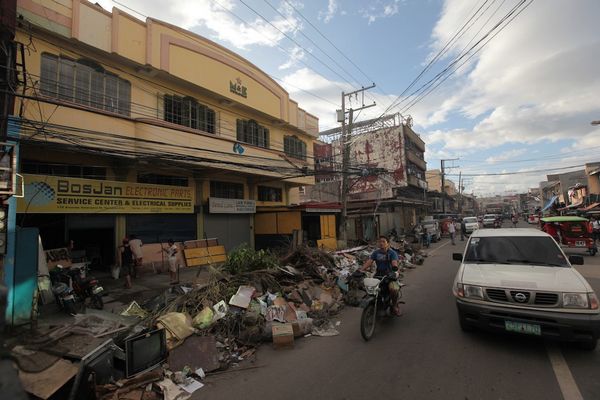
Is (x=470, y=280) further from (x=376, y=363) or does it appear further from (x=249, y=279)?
(x=249, y=279)

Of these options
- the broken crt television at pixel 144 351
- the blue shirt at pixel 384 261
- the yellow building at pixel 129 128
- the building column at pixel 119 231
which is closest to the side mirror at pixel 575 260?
the blue shirt at pixel 384 261

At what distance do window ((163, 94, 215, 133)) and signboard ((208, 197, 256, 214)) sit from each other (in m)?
3.62

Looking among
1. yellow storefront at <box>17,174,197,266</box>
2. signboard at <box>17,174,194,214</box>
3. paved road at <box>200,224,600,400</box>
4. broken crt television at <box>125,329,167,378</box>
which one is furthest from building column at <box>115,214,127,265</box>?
paved road at <box>200,224,600,400</box>

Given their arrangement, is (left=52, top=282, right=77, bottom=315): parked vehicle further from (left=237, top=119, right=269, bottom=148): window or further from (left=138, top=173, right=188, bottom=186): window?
(left=237, top=119, right=269, bottom=148): window

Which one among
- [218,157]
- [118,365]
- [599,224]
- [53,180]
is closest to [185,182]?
[218,157]

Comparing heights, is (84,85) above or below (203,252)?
above

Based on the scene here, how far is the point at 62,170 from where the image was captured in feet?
36.2

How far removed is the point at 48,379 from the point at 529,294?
618 centimetres

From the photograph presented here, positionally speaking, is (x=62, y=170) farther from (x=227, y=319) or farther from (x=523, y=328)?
(x=523, y=328)

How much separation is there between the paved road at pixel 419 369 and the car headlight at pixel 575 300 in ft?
2.38

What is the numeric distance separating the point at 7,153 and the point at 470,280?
8.33 metres

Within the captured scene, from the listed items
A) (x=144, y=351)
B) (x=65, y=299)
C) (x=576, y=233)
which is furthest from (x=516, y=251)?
(x=576, y=233)

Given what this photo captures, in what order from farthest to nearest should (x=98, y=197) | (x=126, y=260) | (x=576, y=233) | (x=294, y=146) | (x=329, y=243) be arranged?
(x=294, y=146) → (x=329, y=243) → (x=576, y=233) → (x=98, y=197) → (x=126, y=260)

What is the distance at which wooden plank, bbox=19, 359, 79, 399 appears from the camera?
3.53 metres
